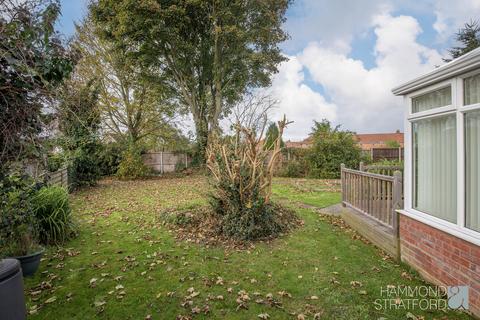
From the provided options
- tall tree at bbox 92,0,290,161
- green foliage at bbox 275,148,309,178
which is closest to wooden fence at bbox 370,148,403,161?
green foliage at bbox 275,148,309,178

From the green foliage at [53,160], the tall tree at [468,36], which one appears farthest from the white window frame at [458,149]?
the tall tree at [468,36]

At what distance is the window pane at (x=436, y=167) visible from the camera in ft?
10.5

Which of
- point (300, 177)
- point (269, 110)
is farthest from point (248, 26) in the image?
point (300, 177)

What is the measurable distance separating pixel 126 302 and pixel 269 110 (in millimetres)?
14327

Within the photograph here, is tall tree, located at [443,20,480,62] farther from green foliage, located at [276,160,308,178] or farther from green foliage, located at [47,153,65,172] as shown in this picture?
green foliage, located at [47,153,65,172]

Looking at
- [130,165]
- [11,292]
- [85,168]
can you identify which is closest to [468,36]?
[130,165]

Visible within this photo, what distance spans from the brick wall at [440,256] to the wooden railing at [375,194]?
36 cm

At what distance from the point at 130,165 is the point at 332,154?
1080cm

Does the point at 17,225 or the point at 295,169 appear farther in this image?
the point at 295,169

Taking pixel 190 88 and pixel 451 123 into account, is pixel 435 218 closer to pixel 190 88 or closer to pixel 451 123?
pixel 451 123

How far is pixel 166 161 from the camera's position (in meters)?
17.9

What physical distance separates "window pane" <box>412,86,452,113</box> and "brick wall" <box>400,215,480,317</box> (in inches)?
59.7

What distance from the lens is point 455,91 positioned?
9.99 feet

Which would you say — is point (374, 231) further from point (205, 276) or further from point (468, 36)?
point (468, 36)
